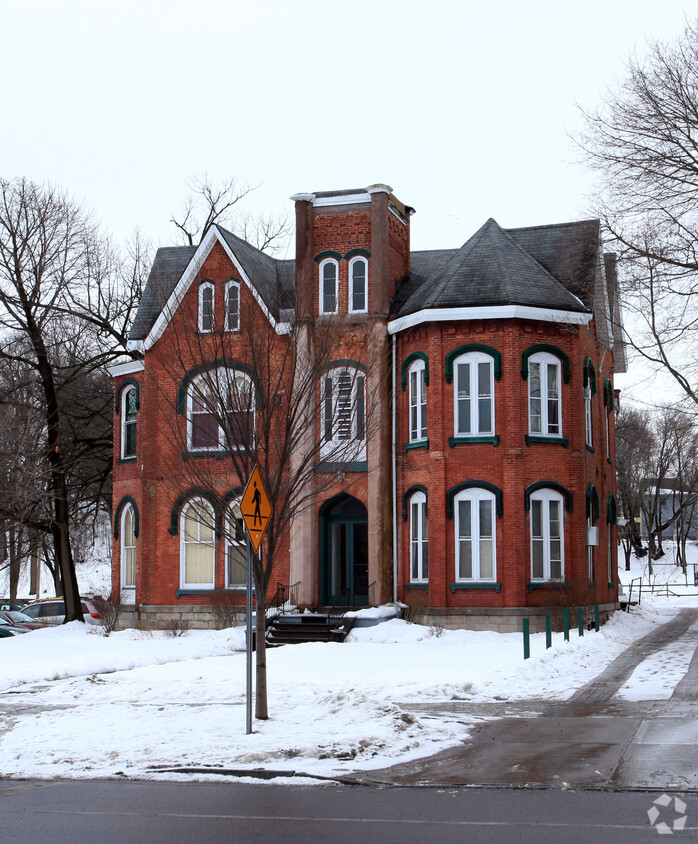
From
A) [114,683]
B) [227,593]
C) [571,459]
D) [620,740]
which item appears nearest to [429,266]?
[571,459]

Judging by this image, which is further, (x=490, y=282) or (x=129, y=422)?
(x=129, y=422)

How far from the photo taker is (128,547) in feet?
100

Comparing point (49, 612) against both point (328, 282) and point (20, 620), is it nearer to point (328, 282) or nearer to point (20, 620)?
point (20, 620)

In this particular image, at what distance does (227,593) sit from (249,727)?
55.4ft

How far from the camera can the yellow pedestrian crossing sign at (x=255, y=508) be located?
37.9ft

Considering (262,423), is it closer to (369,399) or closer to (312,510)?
(369,399)

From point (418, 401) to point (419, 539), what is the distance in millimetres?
3610

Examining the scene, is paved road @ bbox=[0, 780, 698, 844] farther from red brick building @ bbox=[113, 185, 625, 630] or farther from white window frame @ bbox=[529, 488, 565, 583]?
white window frame @ bbox=[529, 488, 565, 583]

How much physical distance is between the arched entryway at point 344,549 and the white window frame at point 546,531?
470cm

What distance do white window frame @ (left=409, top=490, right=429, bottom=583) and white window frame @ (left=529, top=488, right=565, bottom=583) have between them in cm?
269

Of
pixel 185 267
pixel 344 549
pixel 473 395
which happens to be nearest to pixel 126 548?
pixel 344 549

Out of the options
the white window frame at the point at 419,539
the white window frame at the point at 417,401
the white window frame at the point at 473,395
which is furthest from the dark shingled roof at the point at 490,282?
the white window frame at the point at 419,539

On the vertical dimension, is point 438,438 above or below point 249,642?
above

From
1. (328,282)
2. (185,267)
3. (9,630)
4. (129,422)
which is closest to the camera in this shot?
(185,267)
